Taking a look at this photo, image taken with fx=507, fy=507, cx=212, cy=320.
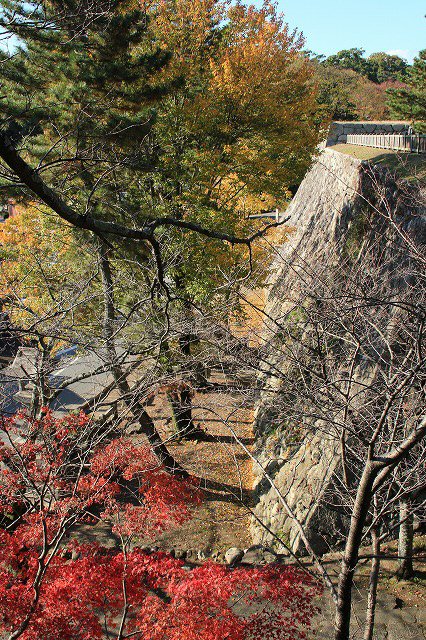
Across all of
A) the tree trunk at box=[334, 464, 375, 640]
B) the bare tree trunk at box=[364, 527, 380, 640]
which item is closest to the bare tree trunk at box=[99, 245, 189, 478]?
the bare tree trunk at box=[364, 527, 380, 640]

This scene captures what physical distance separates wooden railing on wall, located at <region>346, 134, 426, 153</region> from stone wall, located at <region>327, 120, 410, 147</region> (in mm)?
5617

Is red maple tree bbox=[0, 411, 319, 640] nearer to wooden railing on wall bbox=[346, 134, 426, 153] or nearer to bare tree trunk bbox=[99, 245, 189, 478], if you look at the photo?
bare tree trunk bbox=[99, 245, 189, 478]

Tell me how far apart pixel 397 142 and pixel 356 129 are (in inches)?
540

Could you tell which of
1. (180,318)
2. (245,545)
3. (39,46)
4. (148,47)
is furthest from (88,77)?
(245,545)

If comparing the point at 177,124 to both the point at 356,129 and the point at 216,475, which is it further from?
the point at 356,129

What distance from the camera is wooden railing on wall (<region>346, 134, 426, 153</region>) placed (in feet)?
58.6

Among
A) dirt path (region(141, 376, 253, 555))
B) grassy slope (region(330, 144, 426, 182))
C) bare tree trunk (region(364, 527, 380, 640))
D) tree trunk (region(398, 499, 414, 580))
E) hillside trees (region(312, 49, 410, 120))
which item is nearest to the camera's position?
bare tree trunk (region(364, 527, 380, 640))

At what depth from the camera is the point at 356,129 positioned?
3244 centimetres

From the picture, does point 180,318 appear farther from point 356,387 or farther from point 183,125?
point 183,125

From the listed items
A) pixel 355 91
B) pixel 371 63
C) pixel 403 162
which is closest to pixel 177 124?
pixel 403 162

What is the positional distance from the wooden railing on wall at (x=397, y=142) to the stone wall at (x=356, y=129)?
5617 mm

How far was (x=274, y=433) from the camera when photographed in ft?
41.6

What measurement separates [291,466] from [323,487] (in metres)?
2.10

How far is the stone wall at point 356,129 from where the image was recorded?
31.4 meters
